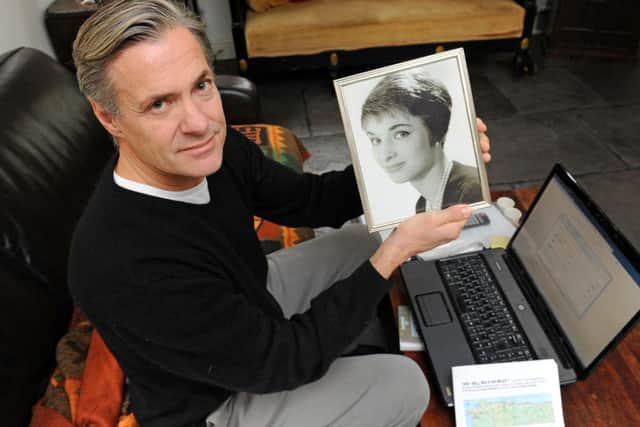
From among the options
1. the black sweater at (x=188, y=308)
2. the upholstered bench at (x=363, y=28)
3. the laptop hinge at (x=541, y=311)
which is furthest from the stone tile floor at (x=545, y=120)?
the black sweater at (x=188, y=308)

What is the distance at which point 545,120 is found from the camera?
2811 millimetres

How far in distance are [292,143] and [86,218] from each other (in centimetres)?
121

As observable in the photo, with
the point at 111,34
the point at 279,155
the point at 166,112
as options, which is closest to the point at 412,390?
the point at 166,112

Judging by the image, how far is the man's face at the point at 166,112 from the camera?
2.37 feet

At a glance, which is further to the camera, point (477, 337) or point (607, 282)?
point (477, 337)

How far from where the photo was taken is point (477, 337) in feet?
3.24

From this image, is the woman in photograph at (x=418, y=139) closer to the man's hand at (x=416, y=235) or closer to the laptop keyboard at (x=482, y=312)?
the man's hand at (x=416, y=235)

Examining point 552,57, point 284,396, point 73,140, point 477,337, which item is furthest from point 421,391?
point 552,57

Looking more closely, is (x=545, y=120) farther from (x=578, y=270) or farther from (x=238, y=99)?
(x=578, y=270)

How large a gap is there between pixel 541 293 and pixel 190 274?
28.4 inches

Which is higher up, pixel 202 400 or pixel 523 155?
pixel 202 400

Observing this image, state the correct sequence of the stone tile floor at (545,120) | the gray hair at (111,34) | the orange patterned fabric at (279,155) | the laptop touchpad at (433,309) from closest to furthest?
the gray hair at (111,34) < the laptop touchpad at (433,309) < the orange patterned fabric at (279,155) < the stone tile floor at (545,120)

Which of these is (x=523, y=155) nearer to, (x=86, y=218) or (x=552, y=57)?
(x=552, y=57)

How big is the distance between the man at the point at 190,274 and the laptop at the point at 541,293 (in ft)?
0.42
